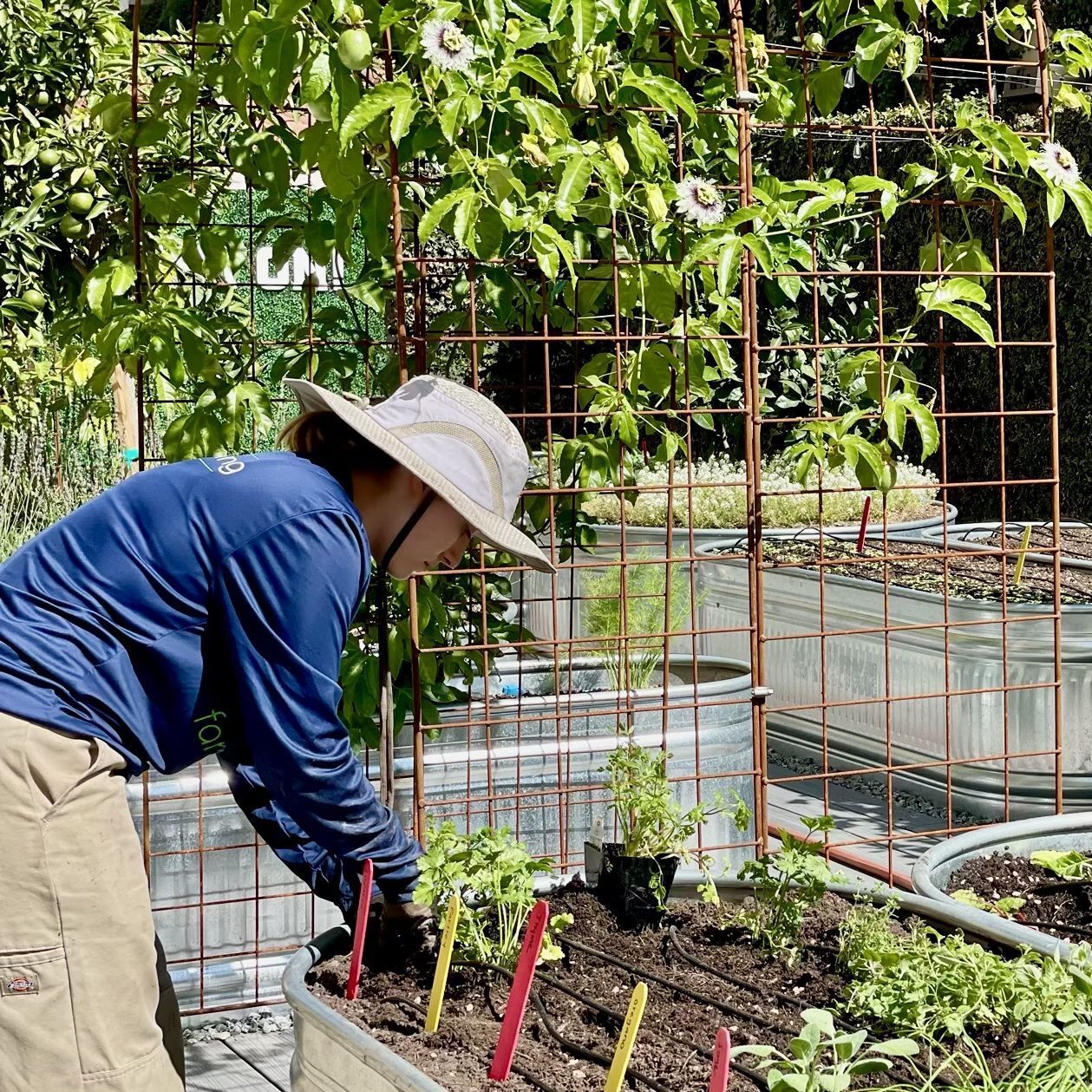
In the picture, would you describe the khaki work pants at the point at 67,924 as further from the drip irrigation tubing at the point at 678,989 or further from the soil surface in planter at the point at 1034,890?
the soil surface in planter at the point at 1034,890

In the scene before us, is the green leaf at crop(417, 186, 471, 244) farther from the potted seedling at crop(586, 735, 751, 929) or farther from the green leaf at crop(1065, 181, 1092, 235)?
the green leaf at crop(1065, 181, 1092, 235)

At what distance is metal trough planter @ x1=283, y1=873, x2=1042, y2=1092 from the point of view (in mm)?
1851

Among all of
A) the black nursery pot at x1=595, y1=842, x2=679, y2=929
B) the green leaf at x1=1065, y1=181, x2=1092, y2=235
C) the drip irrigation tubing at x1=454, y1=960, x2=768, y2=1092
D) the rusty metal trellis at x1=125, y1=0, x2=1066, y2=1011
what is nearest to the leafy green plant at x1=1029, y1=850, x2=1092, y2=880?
the rusty metal trellis at x1=125, y1=0, x2=1066, y2=1011

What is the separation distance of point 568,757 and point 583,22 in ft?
5.21

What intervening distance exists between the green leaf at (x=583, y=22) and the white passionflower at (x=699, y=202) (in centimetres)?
40

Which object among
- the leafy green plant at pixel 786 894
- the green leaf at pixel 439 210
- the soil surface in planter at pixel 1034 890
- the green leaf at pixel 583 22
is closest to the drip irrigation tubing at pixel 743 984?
the leafy green plant at pixel 786 894

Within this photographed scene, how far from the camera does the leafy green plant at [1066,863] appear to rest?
298 centimetres

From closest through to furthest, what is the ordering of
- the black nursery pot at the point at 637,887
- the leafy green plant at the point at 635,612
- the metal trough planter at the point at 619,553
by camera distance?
the black nursery pot at the point at 637,887
the leafy green plant at the point at 635,612
the metal trough planter at the point at 619,553

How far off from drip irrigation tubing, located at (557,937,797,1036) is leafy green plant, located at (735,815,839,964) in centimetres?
21

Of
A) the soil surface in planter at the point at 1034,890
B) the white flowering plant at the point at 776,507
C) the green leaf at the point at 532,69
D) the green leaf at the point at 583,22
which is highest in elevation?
the green leaf at the point at 583,22

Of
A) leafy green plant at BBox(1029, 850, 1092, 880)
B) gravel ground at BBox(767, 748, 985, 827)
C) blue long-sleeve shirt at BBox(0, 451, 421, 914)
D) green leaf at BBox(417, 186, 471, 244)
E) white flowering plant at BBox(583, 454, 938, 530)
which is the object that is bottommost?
gravel ground at BBox(767, 748, 985, 827)

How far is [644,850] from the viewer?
2660 mm

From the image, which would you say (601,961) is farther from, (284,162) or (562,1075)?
(284,162)

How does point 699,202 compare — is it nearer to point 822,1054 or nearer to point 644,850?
point 644,850
